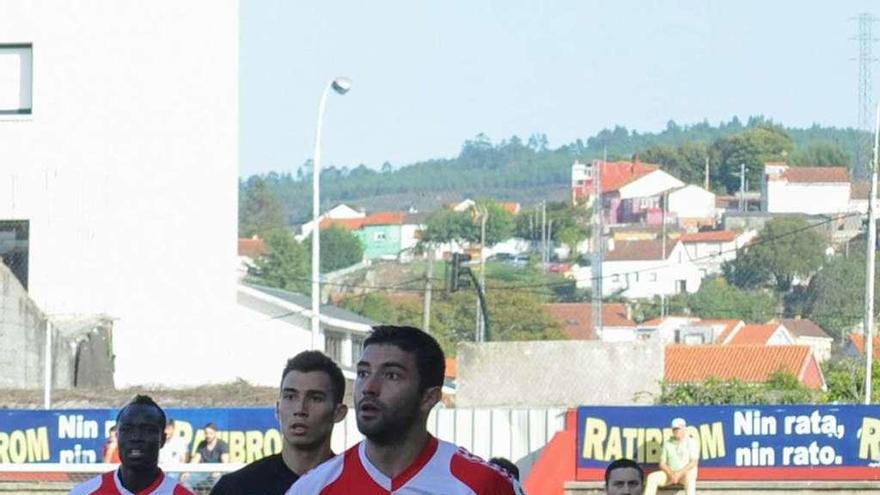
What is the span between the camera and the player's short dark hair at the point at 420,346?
230 inches

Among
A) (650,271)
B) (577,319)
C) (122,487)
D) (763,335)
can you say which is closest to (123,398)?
(122,487)

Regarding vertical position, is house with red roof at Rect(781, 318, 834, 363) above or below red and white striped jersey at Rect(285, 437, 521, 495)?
below

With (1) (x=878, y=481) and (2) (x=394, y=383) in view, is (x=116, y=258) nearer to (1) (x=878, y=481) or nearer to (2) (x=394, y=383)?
(1) (x=878, y=481)

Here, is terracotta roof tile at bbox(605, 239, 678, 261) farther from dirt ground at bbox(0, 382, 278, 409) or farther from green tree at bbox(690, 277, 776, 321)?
dirt ground at bbox(0, 382, 278, 409)

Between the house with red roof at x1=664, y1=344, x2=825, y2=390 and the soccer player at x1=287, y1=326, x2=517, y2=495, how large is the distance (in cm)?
6349

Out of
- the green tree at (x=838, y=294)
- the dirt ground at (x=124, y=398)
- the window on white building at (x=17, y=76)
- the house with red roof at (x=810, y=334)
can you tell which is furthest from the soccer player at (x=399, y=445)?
the house with red roof at (x=810, y=334)

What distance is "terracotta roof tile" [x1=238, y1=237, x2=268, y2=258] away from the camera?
571ft

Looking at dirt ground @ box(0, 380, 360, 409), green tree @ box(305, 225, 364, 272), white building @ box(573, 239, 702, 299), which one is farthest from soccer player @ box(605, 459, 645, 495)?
green tree @ box(305, 225, 364, 272)

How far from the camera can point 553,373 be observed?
82.9 feet

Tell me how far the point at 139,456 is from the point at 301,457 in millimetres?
1213

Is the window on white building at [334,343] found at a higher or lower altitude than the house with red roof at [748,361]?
higher

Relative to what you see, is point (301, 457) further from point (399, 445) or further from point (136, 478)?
point (399, 445)

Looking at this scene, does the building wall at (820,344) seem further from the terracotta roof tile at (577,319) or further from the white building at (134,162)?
the white building at (134,162)

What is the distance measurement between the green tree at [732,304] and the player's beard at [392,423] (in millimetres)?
148567
